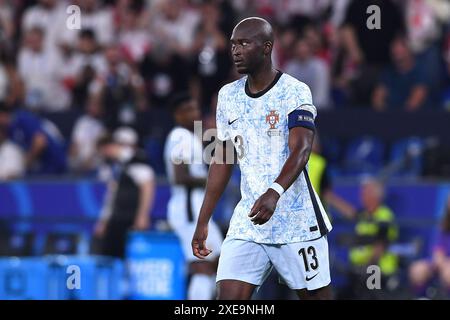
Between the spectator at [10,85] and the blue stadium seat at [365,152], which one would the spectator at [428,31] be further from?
the spectator at [10,85]

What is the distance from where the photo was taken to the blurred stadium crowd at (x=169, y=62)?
1636cm

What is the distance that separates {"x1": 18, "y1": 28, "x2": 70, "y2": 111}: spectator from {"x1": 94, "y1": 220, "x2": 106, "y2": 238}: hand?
3.05 metres

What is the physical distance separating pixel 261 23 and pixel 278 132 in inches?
26.5

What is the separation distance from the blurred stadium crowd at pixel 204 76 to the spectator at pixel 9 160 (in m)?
0.02

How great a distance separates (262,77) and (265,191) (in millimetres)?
706

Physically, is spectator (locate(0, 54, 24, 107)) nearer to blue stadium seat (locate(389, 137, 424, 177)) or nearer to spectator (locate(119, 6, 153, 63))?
spectator (locate(119, 6, 153, 63))

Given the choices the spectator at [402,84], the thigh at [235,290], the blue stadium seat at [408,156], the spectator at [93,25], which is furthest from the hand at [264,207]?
the spectator at [93,25]

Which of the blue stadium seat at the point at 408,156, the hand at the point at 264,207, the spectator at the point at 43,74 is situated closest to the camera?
the hand at the point at 264,207

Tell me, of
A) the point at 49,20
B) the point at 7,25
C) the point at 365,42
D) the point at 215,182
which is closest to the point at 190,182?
the point at 215,182

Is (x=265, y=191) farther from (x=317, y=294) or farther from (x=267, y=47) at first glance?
(x=267, y=47)

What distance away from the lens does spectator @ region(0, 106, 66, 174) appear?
16.9 m

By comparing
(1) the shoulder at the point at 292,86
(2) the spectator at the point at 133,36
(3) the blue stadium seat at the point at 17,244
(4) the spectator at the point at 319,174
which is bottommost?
(3) the blue stadium seat at the point at 17,244

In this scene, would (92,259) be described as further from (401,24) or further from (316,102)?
(401,24)

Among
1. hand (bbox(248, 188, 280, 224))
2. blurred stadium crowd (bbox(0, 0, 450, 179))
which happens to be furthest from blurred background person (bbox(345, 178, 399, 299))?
hand (bbox(248, 188, 280, 224))
